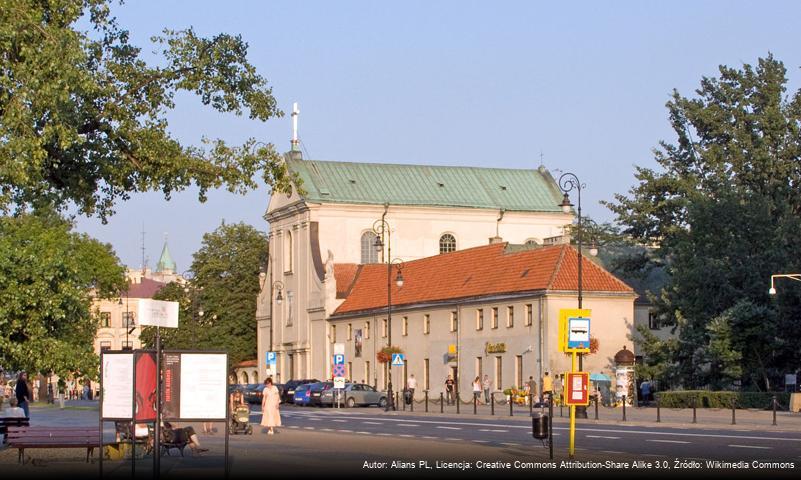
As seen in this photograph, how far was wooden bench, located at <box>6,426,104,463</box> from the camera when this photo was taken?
25.4m

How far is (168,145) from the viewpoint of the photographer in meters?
27.4

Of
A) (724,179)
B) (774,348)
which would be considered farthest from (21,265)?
(724,179)

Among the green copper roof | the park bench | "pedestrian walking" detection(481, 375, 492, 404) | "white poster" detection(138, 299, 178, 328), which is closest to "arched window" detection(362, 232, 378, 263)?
the green copper roof

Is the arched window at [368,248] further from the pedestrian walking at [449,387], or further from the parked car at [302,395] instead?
the pedestrian walking at [449,387]

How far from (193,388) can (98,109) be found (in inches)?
277

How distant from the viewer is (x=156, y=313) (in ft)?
77.5

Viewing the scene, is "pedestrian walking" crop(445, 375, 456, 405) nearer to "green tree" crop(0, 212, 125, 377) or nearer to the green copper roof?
the green copper roof

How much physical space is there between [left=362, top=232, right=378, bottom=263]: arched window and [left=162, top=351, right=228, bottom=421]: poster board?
281 feet

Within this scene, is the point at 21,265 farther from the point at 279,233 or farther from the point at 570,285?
the point at 279,233

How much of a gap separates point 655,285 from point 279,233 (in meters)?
30.5

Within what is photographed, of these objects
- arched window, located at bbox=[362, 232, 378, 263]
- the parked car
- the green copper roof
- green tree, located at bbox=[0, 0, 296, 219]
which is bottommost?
the parked car

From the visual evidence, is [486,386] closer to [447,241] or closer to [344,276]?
[344,276]

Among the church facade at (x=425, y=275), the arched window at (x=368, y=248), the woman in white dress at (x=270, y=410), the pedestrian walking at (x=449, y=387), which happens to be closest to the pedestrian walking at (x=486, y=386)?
the church facade at (x=425, y=275)

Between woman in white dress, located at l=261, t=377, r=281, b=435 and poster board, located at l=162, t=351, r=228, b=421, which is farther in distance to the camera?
woman in white dress, located at l=261, t=377, r=281, b=435
